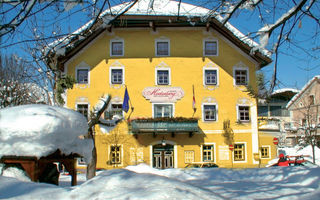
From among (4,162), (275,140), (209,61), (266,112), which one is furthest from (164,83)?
(266,112)

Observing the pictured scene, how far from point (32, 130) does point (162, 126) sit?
1868 centimetres

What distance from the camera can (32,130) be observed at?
3.61 m

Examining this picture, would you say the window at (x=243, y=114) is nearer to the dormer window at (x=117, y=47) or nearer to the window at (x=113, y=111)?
the window at (x=113, y=111)

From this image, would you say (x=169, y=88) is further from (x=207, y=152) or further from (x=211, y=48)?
(x=207, y=152)

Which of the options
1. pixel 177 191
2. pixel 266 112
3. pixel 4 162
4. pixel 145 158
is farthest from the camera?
pixel 266 112

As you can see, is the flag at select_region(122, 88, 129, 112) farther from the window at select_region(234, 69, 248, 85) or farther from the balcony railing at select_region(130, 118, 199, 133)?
the window at select_region(234, 69, 248, 85)

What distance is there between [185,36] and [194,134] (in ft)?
23.3

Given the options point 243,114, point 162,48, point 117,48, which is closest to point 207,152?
point 243,114

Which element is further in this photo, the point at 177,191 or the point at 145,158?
the point at 145,158

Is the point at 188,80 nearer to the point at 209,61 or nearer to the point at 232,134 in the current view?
the point at 209,61

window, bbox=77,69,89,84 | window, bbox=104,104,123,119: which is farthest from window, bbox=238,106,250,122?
window, bbox=77,69,89,84

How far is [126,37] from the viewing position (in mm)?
23922

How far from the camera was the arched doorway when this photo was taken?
2298cm

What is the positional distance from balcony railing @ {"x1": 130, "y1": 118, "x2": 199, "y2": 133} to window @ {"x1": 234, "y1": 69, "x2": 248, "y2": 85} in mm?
5086
